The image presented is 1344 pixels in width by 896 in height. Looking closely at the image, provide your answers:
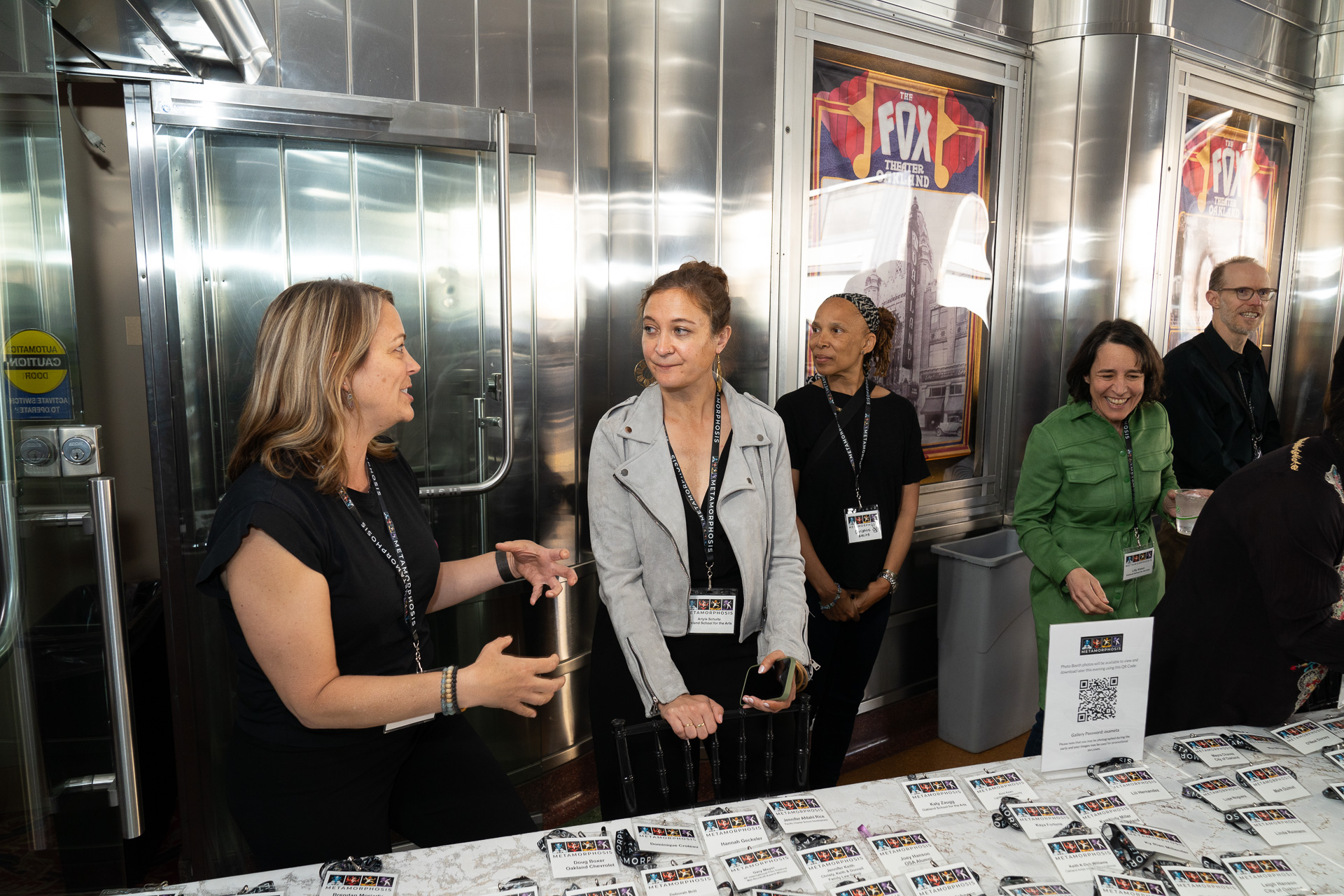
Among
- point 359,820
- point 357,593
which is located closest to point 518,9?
point 357,593

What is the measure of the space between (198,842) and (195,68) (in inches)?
75.1

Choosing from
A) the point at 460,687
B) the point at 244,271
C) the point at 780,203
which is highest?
the point at 780,203

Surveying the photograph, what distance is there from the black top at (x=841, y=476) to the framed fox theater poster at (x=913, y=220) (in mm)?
630

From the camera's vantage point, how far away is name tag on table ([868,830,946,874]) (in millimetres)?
1185

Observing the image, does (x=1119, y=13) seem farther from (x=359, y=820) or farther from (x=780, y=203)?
(x=359, y=820)

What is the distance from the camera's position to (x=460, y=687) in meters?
1.33

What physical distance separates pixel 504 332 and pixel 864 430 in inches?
45.1

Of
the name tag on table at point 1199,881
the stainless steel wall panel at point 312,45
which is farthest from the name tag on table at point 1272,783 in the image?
the stainless steel wall panel at point 312,45

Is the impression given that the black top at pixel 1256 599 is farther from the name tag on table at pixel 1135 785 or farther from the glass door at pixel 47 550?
the glass door at pixel 47 550

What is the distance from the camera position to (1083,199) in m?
3.73

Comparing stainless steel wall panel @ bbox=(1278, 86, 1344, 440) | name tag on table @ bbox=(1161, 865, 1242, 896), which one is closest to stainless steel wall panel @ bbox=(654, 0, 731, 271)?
name tag on table @ bbox=(1161, 865, 1242, 896)

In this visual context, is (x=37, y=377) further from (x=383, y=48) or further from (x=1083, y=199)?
(x=1083, y=199)

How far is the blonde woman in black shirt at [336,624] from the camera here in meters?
1.30

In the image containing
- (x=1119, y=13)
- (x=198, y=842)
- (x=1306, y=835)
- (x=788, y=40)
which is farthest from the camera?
(x=1119, y=13)
